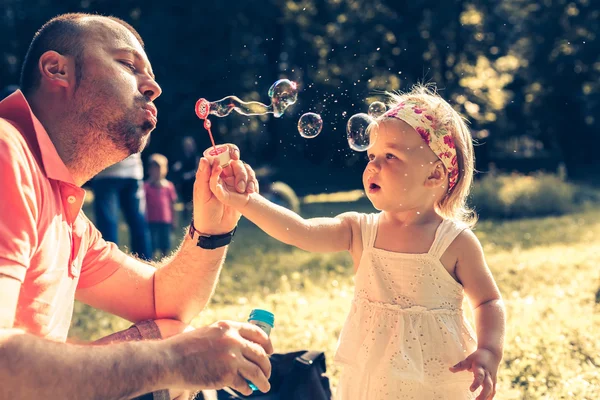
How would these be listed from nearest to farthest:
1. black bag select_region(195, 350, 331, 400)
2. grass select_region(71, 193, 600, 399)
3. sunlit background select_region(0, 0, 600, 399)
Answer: black bag select_region(195, 350, 331, 400) → grass select_region(71, 193, 600, 399) → sunlit background select_region(0, 0, 600, 399)

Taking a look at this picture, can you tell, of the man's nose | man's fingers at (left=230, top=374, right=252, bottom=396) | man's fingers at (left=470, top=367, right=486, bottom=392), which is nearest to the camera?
man's fingers at (left=230, top=374, right=252, bottom=396)

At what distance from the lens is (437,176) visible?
8.15 feet

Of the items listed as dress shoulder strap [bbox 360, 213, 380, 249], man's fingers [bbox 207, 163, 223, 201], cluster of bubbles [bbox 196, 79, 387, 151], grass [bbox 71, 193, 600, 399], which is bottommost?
grass [bbox 71, 193, 600, 399]

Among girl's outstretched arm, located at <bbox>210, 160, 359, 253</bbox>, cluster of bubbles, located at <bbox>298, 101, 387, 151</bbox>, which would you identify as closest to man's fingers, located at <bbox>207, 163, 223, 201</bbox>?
girl's outstretched arm, located at <bbox>210, 160, 359, 253</bbox>

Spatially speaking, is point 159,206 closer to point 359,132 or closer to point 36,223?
point 359,132

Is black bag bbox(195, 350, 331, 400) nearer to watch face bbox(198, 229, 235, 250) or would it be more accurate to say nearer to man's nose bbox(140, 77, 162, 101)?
watch face bbox(198, 229, 235, 250)

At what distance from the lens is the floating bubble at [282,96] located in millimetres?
2877

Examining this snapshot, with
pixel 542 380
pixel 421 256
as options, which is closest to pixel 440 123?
pixel 421 256

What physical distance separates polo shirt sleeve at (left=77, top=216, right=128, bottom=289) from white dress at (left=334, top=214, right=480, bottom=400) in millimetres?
881

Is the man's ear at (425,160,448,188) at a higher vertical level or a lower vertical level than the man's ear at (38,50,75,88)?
lower

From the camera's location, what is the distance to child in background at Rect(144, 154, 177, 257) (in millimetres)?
7738

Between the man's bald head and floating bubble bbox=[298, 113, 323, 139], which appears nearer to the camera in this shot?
the man's bald head

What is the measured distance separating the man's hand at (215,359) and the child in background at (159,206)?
6.26 metres

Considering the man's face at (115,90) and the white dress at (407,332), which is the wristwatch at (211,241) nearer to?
the man's face at (115,90)
